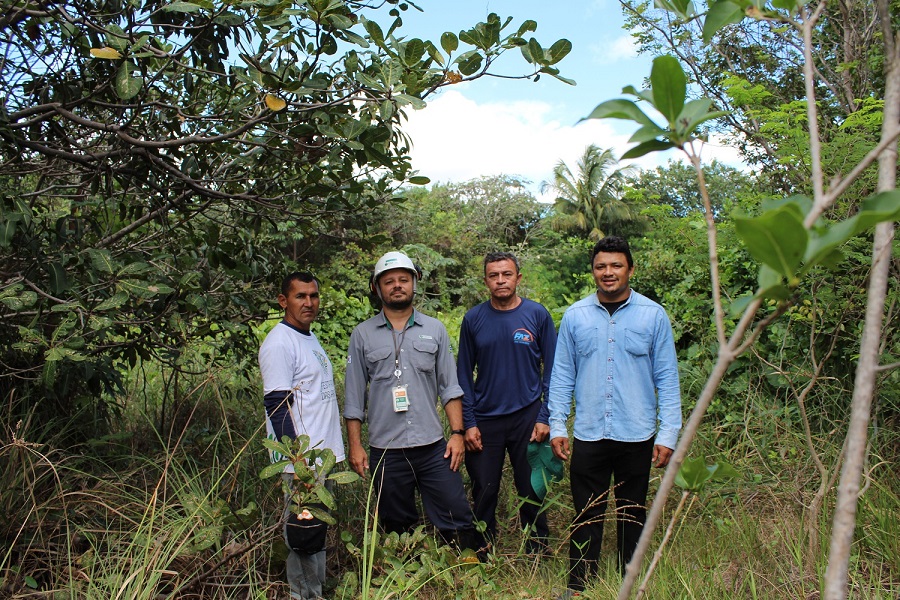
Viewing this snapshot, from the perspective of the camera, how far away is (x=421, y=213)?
16.4m

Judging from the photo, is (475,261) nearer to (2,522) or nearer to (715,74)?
(715,74)

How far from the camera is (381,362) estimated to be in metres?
3.89

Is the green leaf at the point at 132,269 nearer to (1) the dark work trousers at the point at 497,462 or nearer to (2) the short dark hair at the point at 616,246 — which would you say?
(1) the dark work trousers at the point at 497,462

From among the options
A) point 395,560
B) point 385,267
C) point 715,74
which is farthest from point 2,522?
point 715,74

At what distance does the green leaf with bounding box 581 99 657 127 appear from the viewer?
102 centimetres

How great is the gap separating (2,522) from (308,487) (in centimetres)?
158

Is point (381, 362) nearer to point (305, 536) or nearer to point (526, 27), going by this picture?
point (305, 536)

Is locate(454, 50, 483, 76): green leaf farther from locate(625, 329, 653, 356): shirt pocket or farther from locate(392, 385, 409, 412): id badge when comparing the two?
locate(392, 385, 409, 412): id badge

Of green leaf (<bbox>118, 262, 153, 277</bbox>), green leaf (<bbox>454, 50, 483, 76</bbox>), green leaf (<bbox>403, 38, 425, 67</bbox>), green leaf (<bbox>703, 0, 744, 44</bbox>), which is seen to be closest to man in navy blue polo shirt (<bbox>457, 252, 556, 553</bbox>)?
green leaf (<bbox>454, 50, 483, 76</bbox>)

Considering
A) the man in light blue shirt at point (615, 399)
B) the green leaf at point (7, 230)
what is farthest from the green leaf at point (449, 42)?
the green leaf at point (7, 230)

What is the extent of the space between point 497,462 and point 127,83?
269 centimetres

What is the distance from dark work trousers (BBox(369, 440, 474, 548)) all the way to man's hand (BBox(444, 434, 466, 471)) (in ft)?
0.10

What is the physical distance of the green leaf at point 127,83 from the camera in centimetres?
283

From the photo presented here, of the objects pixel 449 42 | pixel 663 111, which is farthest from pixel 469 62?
pixel 663 111
